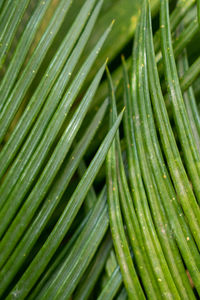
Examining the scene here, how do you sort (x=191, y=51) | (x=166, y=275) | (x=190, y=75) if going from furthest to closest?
(x=191, y=51), (x=190, y=75), (x=166, y=275)

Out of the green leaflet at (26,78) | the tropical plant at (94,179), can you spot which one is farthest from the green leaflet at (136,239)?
the green leaflet at (26,78)

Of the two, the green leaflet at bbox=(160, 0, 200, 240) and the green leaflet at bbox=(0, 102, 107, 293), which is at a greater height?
the green leaflet at bbox=(160, 0, 200, 240)

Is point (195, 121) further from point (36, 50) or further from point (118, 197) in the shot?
point (36, 50)

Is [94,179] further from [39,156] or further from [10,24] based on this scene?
[10,24]

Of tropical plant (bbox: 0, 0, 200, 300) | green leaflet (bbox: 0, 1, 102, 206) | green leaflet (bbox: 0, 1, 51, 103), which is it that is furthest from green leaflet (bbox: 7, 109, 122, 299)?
green leaflet (bbox: 0, 1, 51, 103)

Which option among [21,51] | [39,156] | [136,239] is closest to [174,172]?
[136,239]

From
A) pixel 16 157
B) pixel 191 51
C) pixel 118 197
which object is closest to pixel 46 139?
pixel 16 157

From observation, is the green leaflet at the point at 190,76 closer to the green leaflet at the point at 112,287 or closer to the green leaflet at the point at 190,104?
the green leaflet at the point at 190,104

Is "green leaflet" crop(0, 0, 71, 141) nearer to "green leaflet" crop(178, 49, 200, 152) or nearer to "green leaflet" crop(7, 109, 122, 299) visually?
"green leaflet" crop(7, 109, 122, 299)
